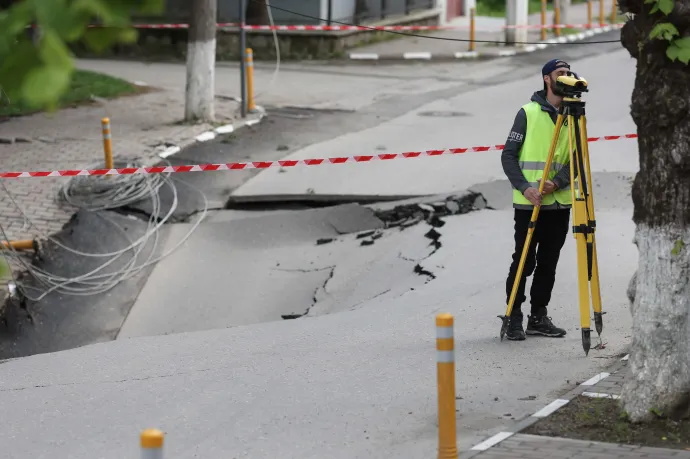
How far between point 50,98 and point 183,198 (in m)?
11.3

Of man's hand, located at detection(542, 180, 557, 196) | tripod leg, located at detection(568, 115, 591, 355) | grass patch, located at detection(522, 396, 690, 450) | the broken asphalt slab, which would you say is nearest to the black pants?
man's hand, located at detection(542, 180, 557, 196)

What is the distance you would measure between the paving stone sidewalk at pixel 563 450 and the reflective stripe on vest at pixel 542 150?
7.36 feet

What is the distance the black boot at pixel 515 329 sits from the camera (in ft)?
27.2

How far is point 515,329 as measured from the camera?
831cm

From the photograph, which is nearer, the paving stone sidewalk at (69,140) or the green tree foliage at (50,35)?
the green tree foliage at (50,35)

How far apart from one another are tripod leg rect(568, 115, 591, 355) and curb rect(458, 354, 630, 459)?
327 mm

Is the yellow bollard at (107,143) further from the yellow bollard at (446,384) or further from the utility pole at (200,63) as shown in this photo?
the yellow bollard at (446,384)

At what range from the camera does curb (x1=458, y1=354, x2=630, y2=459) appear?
6.04 metres

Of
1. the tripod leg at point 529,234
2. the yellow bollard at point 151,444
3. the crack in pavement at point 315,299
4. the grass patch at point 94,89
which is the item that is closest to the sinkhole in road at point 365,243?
the crack in pavement at point 315,299

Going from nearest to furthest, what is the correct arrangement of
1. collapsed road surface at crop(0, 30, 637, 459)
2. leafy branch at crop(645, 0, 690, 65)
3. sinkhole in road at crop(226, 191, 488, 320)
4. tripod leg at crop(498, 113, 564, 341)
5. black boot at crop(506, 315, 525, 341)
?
leafy branch at crop(645, 0, 690, 65)
collapsed road surface at crop(0, 30, 637, 459)
tripod leg at crop(498, 113, 564, 341)
black boot at crop(506, 315, 525, 341)
sinkhole in road at crop(226, 191, 488, 320)

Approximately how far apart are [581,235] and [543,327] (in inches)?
42.7

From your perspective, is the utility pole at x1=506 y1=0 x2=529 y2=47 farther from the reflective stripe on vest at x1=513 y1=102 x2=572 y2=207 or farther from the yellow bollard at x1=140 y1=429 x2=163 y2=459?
the yellow bollard at x1=140 y1=429 x2=163 y2=459

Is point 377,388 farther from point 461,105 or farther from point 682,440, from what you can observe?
point 461,105

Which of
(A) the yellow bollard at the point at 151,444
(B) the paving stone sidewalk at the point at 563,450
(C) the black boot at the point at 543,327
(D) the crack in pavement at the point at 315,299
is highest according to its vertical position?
(A) the yellow bollard at the point at 151,444
